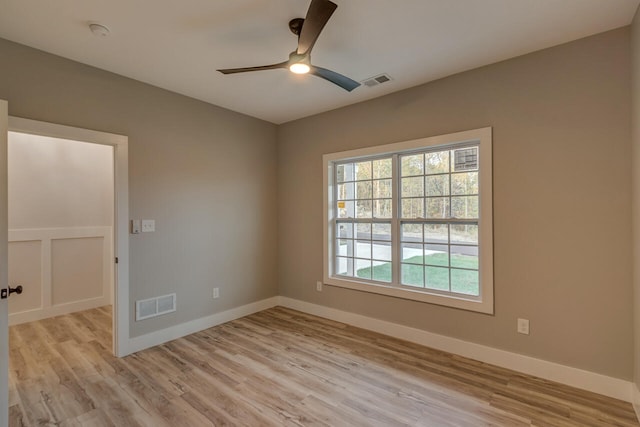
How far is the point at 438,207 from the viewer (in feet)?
10.4

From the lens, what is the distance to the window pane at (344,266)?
3.95 metres

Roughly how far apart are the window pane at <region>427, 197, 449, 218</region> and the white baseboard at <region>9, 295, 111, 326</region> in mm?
4842

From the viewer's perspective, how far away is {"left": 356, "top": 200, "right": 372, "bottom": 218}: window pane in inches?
148

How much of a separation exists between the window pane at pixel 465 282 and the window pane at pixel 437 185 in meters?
0.80

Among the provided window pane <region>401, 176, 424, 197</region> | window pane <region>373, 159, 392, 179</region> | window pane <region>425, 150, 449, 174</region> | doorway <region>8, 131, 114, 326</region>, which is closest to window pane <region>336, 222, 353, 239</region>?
window pane <region>373, 159, 392, 179</region>

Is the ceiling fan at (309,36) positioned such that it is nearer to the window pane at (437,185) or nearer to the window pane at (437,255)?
the window pane at (437,185)

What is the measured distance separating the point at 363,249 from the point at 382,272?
0.38 m

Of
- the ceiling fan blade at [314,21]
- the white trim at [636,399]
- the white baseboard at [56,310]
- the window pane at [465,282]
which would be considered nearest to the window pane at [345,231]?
the window pane at [465,282]

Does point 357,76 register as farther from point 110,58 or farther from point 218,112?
point 110,58

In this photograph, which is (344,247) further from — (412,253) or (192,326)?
(192,326)

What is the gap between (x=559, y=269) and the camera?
2457mm

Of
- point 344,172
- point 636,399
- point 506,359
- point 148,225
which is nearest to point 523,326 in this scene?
point 506,359

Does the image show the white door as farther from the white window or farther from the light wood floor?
the white window

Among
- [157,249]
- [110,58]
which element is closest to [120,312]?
[157,249]
